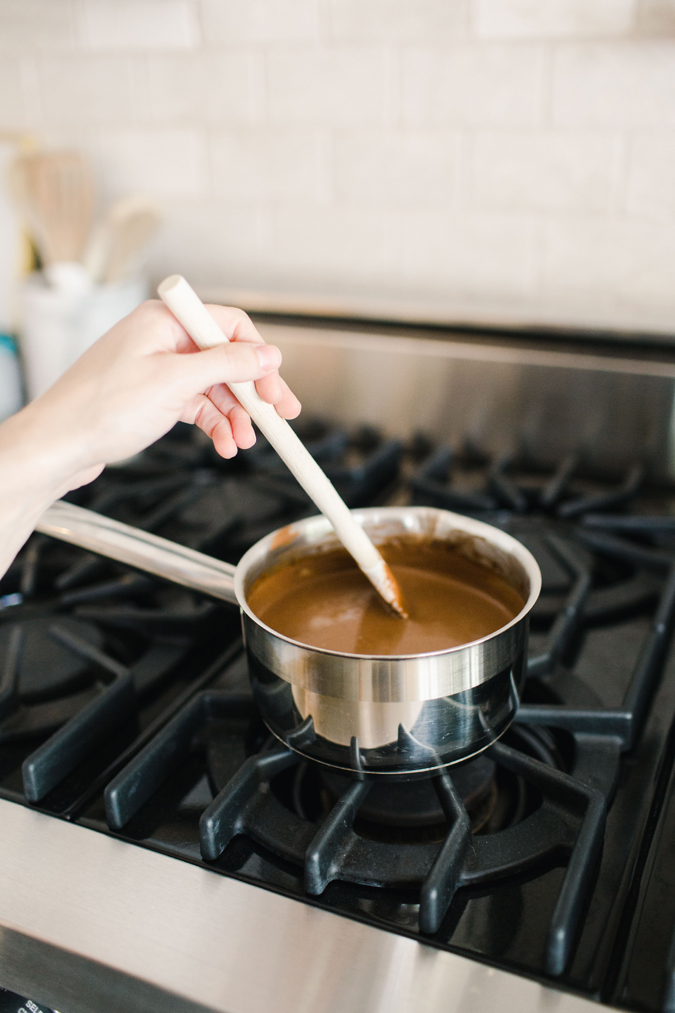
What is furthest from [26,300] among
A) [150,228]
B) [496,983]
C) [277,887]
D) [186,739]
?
[496,983]

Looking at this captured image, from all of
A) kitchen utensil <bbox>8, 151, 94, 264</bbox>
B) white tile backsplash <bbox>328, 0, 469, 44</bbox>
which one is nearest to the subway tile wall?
white tile backsplash <bbox>328, 0, 469, 44</bbox>

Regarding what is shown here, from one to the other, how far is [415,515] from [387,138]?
594mm

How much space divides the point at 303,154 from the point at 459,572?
0.69 m

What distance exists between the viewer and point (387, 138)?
1.04 metres

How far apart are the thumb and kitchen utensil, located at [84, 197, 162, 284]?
0.70 metres

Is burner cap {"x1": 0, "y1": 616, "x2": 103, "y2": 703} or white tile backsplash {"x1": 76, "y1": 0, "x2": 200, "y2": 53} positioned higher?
white tile backsplash {"x1": 76, "y1": 0, "x2": 200, "y2": 53}

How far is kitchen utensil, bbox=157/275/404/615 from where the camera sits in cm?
50

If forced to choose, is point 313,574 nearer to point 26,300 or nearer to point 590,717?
point 590,717

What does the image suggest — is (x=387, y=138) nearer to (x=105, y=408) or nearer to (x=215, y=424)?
(x=215, y=424)

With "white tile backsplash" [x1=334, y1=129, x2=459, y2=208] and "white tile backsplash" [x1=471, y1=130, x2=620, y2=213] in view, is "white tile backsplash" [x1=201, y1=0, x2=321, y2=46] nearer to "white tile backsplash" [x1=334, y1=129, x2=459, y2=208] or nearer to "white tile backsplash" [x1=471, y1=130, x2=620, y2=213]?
"white tile backsplash" [x1=334, y1=129, x2=459, y2=208]

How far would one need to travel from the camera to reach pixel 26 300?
3.68 feet

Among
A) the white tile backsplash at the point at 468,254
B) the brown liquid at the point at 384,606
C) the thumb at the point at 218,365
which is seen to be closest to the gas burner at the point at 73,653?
the brown liquid at the point at 384,606

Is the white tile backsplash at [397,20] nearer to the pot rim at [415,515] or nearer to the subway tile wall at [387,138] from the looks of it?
the subway tile wall at [387,138]

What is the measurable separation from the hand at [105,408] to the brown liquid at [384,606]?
0.16 meters
